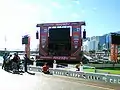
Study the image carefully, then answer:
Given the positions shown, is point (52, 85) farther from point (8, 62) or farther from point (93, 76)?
point (8, 62)

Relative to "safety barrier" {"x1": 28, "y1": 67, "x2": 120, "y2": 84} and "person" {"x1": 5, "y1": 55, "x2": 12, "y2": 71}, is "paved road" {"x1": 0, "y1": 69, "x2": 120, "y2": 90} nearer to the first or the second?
"safety barrier" {"x1": 28, "y1": 67, "x2": 120, "y2": 84}

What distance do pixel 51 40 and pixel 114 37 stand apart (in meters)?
9.92

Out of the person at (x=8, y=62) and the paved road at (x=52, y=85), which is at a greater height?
the person at (x=8, y=62)

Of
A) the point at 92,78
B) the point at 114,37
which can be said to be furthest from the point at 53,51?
the point at 92,78

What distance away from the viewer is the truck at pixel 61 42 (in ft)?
167

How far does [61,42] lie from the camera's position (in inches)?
2008

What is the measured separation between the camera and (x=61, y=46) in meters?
51.3

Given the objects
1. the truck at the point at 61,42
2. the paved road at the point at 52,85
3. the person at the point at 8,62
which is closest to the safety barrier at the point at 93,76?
the paved road at the point at 52,85

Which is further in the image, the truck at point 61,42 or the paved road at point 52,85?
the truck at point 61,42

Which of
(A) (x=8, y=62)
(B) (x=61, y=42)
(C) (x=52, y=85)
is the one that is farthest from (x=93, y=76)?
(B) (x=61, y=42)

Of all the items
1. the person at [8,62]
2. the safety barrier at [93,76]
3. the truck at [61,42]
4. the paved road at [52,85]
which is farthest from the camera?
the truck at [61,42]

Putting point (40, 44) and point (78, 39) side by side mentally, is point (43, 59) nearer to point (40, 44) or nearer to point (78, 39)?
point (40, 44)

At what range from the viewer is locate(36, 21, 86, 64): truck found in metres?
50.8

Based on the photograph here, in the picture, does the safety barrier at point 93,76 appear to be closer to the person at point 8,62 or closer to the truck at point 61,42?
the person at point 8,62
